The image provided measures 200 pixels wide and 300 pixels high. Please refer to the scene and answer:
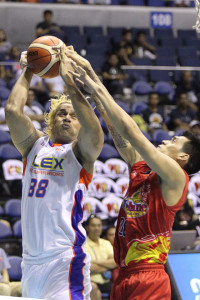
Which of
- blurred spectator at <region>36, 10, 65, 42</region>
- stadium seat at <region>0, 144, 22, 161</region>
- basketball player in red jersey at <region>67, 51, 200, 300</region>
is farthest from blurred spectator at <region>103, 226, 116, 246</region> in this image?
blurred spectator at <region>36, 10, 65, 42</region>

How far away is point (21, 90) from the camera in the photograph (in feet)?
12.7

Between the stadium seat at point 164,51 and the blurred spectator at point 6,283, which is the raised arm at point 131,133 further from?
the stadium seat at point 164,51

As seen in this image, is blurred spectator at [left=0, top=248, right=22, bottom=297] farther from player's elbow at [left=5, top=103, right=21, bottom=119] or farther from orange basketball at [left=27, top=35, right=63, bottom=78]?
orange basketball at [left=27, top=35, right=63, bottom=78]

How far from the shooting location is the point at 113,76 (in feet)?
36.8

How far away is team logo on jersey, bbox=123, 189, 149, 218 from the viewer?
12.5 ft

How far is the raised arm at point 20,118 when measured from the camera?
12.5 ft

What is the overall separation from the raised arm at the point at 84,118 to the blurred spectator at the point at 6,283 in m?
3.05

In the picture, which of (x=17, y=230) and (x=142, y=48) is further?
(x=142, y=48)

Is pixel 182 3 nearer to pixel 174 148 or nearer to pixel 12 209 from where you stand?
pixel 12 209

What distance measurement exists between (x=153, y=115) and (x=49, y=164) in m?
6.94

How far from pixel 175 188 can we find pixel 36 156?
976mm

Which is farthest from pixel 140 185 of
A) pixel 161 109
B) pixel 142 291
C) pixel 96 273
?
pixel 161 109

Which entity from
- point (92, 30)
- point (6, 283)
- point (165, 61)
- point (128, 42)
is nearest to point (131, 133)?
point (6, 283)

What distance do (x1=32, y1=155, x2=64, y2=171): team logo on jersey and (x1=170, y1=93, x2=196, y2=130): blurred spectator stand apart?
690 centimetres
